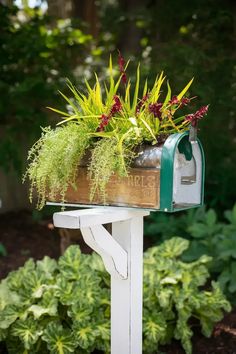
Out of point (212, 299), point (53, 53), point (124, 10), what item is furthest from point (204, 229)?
point (124, 10)

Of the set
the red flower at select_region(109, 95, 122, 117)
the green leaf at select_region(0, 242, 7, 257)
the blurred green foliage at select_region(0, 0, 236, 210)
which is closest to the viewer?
the red flower at select_region(109, 95, 122, 117)

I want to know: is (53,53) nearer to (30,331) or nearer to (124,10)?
(124,10)

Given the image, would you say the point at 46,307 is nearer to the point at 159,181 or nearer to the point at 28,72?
the point at 159,181

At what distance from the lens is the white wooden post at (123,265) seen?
89.7 inches

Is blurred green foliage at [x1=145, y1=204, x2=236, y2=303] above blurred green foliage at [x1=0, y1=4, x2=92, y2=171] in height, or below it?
below

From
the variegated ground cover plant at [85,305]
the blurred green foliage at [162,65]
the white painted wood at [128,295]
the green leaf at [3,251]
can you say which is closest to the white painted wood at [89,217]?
the white painted wood at [128,295]

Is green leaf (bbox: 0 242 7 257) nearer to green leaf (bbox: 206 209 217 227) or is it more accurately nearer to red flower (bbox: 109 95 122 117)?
green leaf (bbox: 206 209 217 227)

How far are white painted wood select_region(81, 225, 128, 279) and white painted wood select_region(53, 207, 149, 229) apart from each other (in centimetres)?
6

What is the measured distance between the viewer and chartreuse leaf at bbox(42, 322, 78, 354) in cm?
278

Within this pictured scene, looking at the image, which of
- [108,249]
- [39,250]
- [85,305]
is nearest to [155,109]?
[108,249]

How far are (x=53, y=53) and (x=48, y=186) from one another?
3153mm

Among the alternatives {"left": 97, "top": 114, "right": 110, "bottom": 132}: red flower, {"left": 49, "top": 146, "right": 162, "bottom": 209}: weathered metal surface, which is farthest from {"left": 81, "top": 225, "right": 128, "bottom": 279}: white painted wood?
{"left": 97, "top": 114, "right": 110, "bottom": 132}: red flower

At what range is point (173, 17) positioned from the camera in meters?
5.56

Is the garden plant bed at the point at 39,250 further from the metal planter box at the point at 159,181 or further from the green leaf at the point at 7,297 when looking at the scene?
the metal planter box at the point at 159,181
